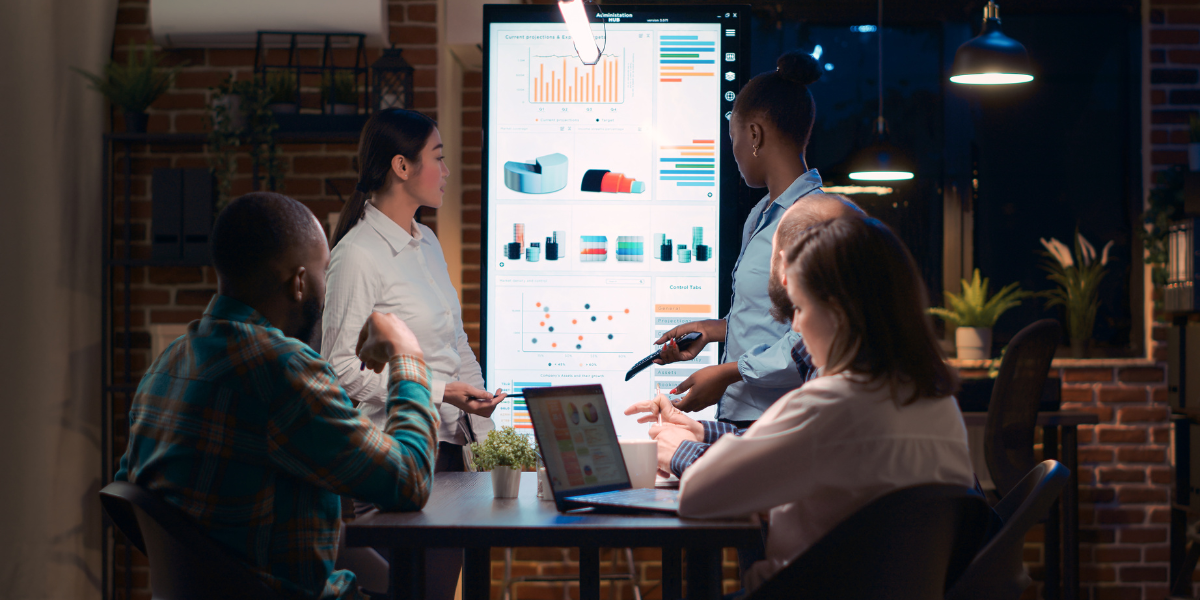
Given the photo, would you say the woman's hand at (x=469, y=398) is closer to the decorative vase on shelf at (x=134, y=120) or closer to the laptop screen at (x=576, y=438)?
the laptop screen at (x=576, y=438)

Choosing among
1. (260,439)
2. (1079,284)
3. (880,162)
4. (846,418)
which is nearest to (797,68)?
(846,418)

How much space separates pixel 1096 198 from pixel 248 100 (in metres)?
3.79

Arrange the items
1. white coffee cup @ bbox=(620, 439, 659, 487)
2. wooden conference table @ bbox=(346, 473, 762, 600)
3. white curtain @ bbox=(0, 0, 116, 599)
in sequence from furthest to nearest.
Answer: white curtain @ bbox=(0, 0, 116, 599), white coffee cup @ bbox=(620, 439, 659, 487), wooden conference table @ bbox=(346, 473, 762, 600)

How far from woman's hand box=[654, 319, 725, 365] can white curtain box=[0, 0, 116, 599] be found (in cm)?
217

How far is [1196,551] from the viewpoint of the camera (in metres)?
3.33

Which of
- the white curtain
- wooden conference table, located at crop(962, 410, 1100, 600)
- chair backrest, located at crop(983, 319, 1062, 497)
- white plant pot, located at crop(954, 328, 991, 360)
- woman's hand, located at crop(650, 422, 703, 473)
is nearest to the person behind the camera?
woman's hand, located at crop(650, 422, 703, 473)

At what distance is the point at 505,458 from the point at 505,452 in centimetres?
1

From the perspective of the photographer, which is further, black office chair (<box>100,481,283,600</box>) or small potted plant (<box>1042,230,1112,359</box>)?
small potted plant (<box>1042,230,1112,359</box>)

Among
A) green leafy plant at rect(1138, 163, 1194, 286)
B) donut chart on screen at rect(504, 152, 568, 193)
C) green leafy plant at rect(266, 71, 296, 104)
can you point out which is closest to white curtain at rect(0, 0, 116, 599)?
green leafy plant at rect(266, 71, 296, 104)

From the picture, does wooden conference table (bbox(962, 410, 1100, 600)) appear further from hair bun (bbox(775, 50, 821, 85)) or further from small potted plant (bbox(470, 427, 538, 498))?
small potted plant (bbox(470, 427, 538, 498))

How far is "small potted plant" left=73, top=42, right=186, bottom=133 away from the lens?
3025mm

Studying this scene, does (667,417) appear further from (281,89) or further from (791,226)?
(281,89)

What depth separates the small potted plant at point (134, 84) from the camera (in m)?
→ 3.03

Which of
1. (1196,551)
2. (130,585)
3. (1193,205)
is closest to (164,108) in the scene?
(130,585)
